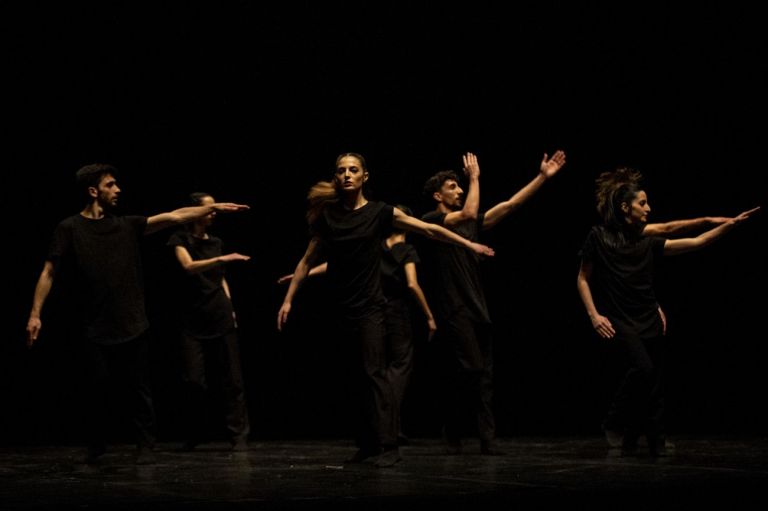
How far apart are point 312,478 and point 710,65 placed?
4916 millimetres

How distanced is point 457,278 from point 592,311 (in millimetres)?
674

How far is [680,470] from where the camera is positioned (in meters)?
4.46

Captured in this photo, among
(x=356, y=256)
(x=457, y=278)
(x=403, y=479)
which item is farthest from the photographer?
(x=457, y=278)

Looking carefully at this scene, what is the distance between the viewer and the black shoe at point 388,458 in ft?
15.6

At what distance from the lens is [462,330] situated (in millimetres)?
5543

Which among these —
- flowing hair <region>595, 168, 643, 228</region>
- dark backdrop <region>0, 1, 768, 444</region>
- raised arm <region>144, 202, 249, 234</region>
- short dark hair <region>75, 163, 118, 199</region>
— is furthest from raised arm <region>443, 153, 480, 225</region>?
dark backdrop <region>0, 1, 768, 444</region>

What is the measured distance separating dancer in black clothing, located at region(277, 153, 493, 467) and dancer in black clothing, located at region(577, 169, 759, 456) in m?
0.90

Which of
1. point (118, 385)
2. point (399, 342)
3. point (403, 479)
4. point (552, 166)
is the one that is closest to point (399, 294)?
point (399, 342)

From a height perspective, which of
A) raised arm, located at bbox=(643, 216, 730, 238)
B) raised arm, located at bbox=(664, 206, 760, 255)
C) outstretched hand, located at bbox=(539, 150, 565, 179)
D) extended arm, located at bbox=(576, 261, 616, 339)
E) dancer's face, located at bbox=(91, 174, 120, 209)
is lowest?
extended arm, located at bbox=(576, 261, 616, 339)

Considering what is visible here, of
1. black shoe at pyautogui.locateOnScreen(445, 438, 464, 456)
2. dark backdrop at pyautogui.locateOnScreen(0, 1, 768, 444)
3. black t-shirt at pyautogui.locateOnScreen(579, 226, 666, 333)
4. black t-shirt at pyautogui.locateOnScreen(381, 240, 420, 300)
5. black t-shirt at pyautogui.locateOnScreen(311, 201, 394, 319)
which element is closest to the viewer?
black t-shirt at pyautogui.locateOnScreen(311, 201, 394, 319)

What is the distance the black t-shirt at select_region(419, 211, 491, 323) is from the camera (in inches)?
219

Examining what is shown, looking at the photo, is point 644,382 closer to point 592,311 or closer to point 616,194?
point 592,311

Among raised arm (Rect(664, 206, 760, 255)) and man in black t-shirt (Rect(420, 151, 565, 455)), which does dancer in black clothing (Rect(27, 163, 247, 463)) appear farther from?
raised arm (Rect(664, 206, 760, 255))

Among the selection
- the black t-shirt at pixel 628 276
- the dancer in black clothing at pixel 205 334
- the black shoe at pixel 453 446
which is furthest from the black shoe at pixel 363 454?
the dancer in black clothing at pixel 205 334
